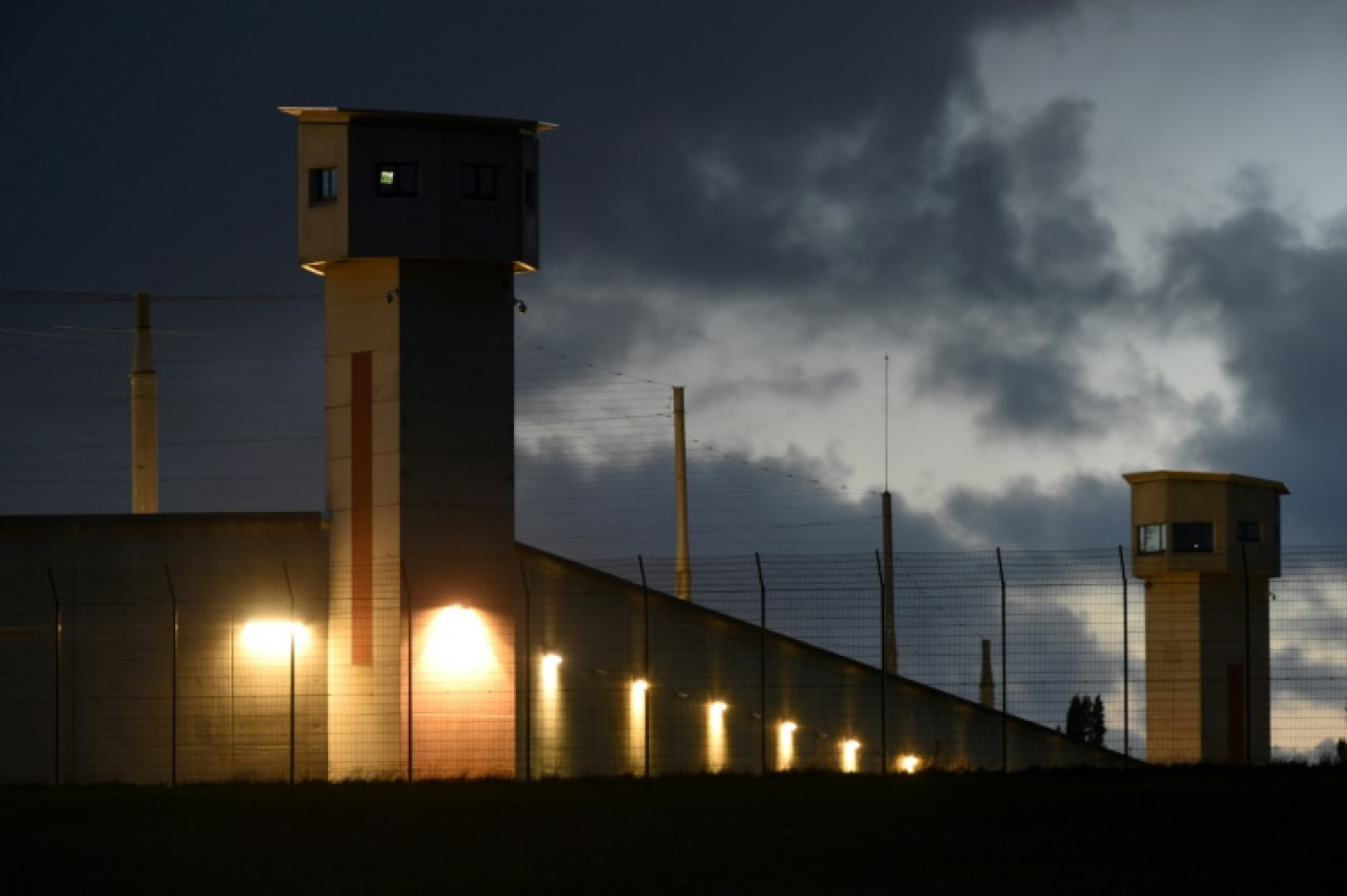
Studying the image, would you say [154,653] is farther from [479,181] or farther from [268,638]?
[479,181]

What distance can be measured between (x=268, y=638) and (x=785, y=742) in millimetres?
8966

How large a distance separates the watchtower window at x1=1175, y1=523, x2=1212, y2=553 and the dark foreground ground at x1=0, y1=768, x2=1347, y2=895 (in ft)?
61.8

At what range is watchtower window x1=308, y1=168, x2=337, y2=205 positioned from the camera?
3909 centimetres

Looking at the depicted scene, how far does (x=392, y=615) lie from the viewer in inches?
1494

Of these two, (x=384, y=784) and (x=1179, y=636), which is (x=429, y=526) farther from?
(x=1179, y=636)

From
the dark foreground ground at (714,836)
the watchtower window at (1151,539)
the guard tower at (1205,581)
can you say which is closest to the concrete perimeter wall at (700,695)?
the dark foreground ground at (714,836)

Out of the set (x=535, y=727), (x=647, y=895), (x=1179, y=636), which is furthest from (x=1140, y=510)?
(x=647, y=895)

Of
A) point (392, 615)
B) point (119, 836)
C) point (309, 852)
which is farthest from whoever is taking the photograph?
point (392, 615)

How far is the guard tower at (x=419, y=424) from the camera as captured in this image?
3809 centimetres

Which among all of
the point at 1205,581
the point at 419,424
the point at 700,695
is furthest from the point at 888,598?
the point at 1205,581

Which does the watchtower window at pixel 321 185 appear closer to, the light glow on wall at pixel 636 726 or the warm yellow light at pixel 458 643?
the warm yellow light at pixel 458 643

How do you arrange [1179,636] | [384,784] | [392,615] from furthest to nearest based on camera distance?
[1179,636] < [392,615] < [384,784]

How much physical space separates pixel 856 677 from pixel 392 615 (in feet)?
26.4

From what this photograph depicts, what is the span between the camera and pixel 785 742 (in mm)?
40562
